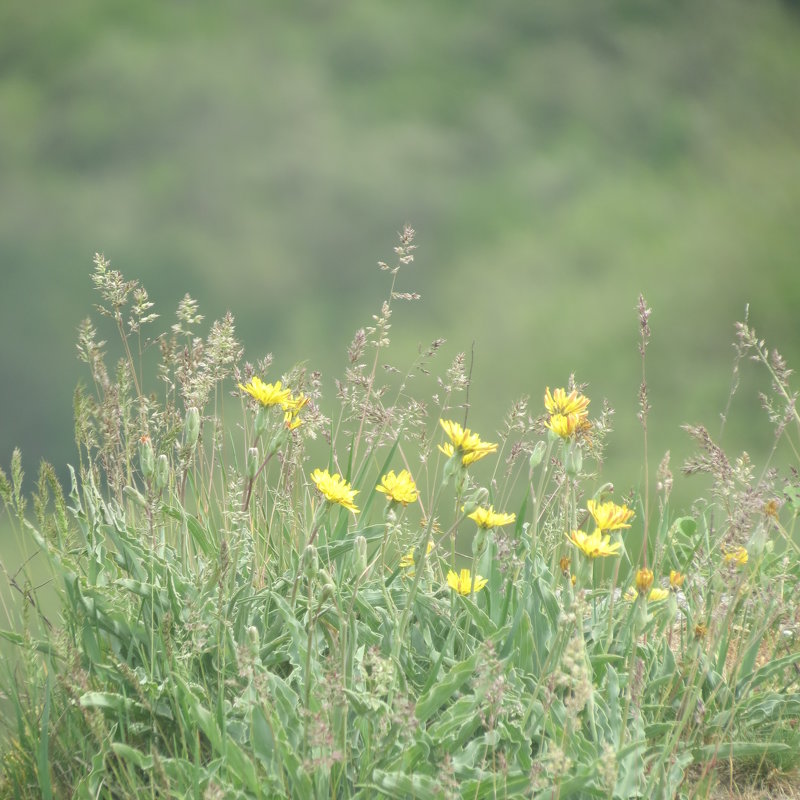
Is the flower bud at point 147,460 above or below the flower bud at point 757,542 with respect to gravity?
below

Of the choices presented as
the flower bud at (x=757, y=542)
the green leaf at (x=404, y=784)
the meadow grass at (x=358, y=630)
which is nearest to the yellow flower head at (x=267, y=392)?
the meadow grass at (x=358, y=630)

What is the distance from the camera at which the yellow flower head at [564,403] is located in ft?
5.75

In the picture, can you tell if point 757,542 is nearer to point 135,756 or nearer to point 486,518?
point 486,518

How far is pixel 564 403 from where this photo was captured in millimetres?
1767

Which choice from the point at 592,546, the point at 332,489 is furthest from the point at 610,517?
the point at 332,489

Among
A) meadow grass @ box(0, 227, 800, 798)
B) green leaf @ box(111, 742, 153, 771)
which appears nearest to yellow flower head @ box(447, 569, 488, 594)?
meadow grass @ box(0, 227, 800, 798)

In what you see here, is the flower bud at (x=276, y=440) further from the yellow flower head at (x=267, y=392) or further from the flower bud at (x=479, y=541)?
the flower bud at (x=479, y=541)

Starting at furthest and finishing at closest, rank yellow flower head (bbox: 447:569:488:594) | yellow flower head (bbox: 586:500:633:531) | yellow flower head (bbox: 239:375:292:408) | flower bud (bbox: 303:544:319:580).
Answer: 1. yellow flower head (bbox: 447:569:488:594)
2. yellow flower head (bbox: 239:375:292:408)
3. yellow flower head (bbox: 586:500:633:531)
4. flower bud (bbox: 303:544:319:580)

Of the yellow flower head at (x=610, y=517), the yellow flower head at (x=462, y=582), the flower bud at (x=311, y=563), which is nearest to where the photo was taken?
the flower bud at (x=311, y=563)

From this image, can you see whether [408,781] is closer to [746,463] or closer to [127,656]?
[127,656]

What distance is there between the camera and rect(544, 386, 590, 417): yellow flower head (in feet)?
5.75

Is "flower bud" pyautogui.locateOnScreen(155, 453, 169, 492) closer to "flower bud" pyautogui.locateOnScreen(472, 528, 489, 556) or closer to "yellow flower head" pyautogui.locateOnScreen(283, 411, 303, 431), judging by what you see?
"yellow flower head" pyautogui.locateOnScreen(283, 411, 303, 431)

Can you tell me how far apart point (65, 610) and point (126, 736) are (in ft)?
1.12

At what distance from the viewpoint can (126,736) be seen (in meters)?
1.81
